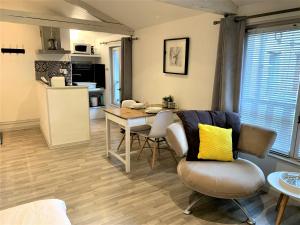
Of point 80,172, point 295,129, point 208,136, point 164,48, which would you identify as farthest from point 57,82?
point 295,129

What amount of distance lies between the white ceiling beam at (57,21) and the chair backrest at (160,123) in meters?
2.50

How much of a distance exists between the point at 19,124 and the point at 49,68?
1.47m

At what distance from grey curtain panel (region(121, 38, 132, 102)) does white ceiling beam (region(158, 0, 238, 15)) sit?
2.68 m

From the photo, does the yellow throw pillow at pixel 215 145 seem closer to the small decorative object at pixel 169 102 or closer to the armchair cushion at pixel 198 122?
the armchair cushion at pixel 198 122

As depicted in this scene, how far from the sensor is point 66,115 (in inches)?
164

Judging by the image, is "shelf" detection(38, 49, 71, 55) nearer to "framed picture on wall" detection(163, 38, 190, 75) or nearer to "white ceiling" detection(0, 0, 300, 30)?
"white ceiling" detection(0, 0, 300, 30)

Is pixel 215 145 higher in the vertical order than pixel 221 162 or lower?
higher

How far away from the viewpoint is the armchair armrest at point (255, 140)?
2432 millimetres

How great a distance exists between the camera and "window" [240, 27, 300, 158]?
249cm

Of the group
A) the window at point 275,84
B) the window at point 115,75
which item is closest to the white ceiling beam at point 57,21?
the window at point 115,75

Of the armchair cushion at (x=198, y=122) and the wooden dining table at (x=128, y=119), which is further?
the wooden dining table at (x=128, y=119)

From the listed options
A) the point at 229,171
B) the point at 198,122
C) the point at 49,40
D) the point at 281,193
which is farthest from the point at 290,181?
the point at 49,40

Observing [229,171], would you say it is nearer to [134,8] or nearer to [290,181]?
[290,181]

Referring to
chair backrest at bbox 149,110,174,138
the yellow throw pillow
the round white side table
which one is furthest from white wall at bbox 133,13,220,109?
the round white side table
